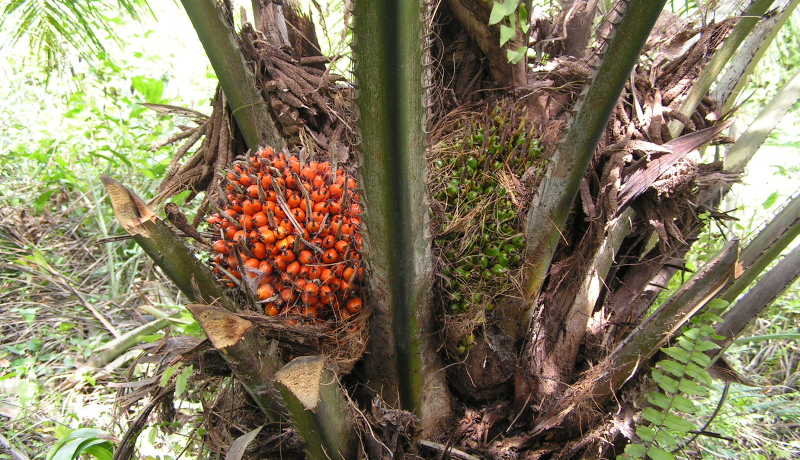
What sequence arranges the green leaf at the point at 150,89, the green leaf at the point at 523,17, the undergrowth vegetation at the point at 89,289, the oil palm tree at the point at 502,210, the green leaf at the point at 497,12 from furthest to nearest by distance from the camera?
the green leaf at the point at 150,89 < the undergrowth vegetation at the point at 89,289 < the green leaf at the point at 523,17 < the green leaf at the point at 497,12 < the oil palm tree at the point at 502,210

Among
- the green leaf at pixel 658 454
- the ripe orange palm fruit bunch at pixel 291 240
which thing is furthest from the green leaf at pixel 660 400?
the ripe orange palm fruit bunch at pixel 291 240

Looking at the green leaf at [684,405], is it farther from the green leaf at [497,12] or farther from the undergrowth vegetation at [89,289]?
the green leaf at [497,12]

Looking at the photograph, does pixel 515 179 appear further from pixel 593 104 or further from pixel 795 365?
pixel 795 365

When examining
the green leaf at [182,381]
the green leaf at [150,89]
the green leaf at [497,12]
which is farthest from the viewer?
the green leaf at [150,89]

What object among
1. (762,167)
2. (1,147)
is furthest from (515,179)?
(1,147)

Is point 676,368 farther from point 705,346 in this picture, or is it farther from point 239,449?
point 239,449

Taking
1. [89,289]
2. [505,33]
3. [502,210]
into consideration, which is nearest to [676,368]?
[502,210]

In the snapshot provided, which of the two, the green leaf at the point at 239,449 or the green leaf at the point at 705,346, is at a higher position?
the green leaf at the point at 239,449
